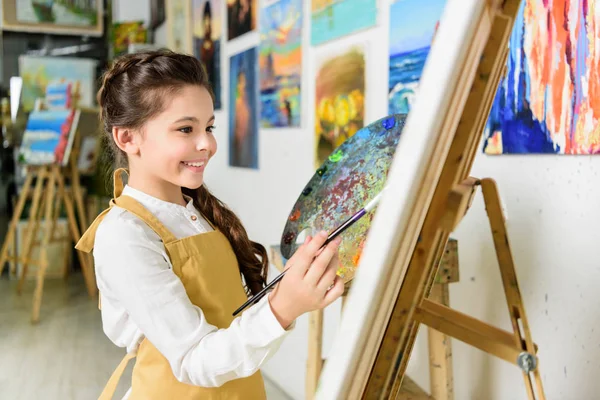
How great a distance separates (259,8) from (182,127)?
1.97 m

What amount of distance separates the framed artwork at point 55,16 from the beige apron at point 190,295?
5.04 metres

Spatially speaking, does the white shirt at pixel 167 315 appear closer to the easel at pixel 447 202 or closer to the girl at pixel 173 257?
the girl at pixel 173 257

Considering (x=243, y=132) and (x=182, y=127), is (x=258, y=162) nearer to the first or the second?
(x=243, y=132)

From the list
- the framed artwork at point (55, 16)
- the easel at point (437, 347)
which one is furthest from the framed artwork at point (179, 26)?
the easel at point (437, 347)

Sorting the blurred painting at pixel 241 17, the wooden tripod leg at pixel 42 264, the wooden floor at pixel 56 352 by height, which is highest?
Result: the blurred painting at pixel 241 17

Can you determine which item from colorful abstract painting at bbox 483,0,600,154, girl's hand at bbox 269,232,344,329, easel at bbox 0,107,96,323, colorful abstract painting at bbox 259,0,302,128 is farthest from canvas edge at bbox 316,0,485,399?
easel at bbox 0,107,96,323

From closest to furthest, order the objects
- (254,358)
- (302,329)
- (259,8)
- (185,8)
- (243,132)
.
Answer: (254,358)
(302,329)
(259,8)
(243,132)
(185,8)

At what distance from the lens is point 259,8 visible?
2920 mm

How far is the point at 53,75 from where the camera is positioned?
561 cm

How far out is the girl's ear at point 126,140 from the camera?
1.15 metres

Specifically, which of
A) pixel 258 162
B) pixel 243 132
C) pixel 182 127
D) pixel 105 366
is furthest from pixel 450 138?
pixel 105 366

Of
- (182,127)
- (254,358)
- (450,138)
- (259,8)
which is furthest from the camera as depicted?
(259,8)

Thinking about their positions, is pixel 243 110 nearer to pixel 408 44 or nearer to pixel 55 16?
pixel 408 44

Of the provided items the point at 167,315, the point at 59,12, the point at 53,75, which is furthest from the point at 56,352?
the point at 59,12
